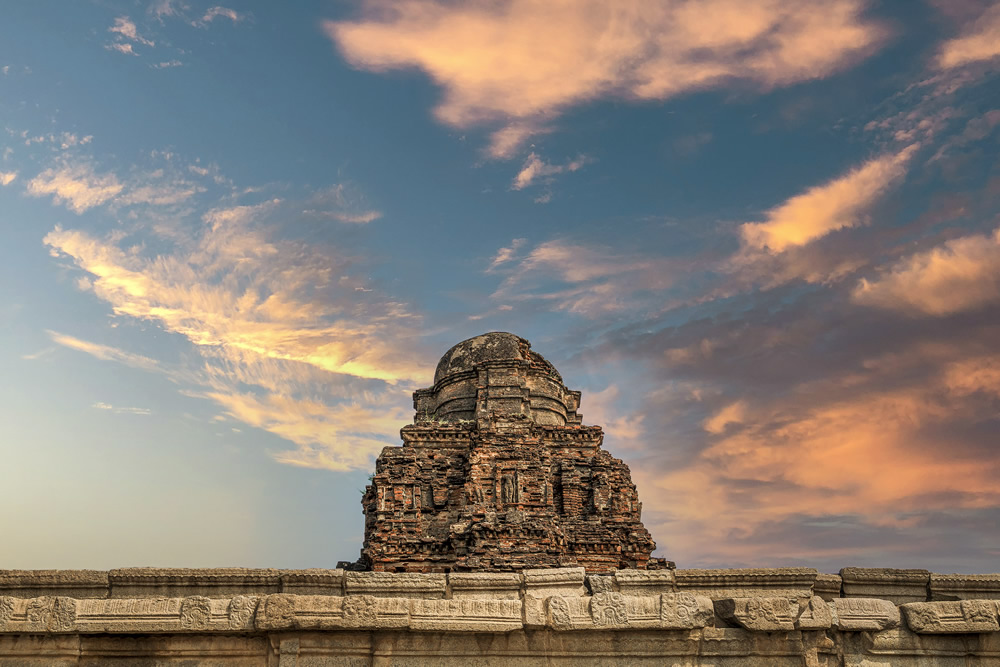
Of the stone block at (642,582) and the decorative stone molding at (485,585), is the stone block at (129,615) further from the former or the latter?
the stone block at (642,582)

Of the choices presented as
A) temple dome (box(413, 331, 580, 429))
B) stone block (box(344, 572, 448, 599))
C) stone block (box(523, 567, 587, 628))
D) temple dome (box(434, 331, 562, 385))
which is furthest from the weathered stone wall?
temple dome (box(434, 331, 562, 385))

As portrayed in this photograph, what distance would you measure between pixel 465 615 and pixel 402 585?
41.4 inches

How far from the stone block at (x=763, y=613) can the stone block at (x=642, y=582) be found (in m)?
1.05

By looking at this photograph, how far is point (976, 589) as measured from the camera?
848cm

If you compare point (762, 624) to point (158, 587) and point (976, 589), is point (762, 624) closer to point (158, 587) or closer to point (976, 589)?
point (976, 589)

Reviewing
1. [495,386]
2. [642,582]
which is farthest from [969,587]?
[495,386]

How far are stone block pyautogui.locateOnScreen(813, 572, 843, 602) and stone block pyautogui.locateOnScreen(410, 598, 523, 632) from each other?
3753 mm

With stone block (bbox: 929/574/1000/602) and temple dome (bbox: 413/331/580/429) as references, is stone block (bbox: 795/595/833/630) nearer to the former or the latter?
stone block (bbox: 929/574/1000/602)

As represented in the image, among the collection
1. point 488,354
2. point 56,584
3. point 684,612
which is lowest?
point 684,612

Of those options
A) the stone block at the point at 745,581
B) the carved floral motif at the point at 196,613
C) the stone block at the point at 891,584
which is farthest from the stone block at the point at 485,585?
the stone block at the point at 891,584

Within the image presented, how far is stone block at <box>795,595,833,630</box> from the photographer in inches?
282

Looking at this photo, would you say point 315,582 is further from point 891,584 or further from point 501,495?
point 501,495

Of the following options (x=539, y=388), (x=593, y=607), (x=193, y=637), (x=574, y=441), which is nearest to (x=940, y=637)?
(x=593, y=607)

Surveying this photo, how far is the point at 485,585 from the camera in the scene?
310 inches
